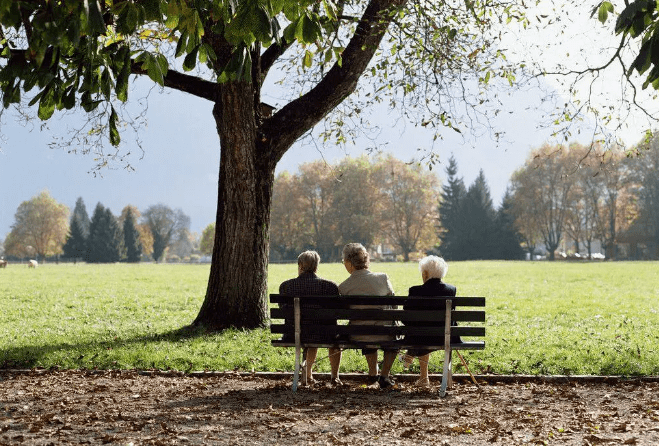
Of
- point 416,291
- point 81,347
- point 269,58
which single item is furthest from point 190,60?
point 269,58

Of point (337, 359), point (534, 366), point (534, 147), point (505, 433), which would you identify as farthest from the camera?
point (534, 147)

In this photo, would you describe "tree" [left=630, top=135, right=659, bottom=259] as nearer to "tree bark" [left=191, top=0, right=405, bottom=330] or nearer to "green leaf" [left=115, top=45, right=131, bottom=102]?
"tree bark" [left=191, top=0, right=405, bottom=330]

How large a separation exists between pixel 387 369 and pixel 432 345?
69 centimetres

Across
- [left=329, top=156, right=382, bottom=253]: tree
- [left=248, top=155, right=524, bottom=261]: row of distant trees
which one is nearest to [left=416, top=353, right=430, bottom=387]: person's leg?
[left=248, top=155, right=524, bottom=261]: row of distant trees

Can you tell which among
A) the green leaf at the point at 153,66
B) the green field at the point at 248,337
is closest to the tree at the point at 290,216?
the green field at the point at 248,337

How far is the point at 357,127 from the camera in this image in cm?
1559

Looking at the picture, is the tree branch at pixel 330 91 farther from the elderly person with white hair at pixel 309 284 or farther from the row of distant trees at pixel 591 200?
the row of distant trees at pixel 591 200

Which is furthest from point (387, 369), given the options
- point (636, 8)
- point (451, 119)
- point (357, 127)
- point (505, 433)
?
point (357, 127)

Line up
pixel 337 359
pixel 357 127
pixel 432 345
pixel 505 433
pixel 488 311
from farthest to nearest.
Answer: pixel 488 311 → pixel 357 127 → pixel 337 359 → pixel 432 345 → pixel 505 433

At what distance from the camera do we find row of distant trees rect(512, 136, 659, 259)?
2712 inches

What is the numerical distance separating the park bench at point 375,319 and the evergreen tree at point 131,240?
95840 mm

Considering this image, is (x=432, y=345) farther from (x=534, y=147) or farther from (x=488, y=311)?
(x=534, y=147)

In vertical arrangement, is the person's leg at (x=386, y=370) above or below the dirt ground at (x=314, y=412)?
above

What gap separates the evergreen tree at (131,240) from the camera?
99.9 m
